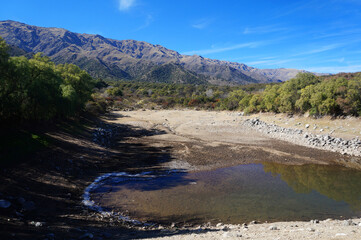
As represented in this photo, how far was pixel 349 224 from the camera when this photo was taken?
9.21m

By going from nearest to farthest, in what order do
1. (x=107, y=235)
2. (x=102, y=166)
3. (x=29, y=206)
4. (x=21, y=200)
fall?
1. (x=107, y=235)
2. (x=29, y=206)
3. (x=21, y=200)
4. (x=102, y=166)

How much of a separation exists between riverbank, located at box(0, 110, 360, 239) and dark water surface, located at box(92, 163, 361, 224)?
1676mm

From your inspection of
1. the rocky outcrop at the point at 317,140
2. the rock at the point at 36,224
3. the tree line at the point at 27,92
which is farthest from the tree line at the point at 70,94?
the rock at the point at 36,224

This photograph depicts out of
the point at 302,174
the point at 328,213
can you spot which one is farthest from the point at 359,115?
the point at 328,213

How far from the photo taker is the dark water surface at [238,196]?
12.0 metres

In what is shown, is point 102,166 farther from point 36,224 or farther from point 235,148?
point 235,148

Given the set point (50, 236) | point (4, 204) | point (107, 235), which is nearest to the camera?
point (50, 236)

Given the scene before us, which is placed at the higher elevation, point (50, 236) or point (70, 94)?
point (70, 94)

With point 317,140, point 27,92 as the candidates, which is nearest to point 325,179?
point 317,140

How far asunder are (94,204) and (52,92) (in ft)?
52.7

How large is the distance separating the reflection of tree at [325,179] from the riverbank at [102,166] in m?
1.81

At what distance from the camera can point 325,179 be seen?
1791cm

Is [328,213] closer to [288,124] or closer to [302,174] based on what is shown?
[302,174]

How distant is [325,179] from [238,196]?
931cm
